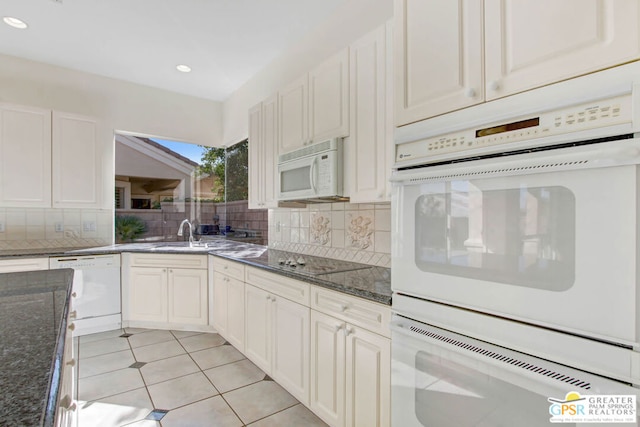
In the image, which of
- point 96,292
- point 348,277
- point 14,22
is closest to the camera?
point 348,277

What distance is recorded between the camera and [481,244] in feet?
3.53

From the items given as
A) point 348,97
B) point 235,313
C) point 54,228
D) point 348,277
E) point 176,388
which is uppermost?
point 348,97

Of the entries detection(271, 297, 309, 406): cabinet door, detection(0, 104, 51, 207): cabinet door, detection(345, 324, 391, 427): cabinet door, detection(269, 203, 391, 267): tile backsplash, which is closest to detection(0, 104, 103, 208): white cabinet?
detection(0, 104, 51, 207): cabinet door

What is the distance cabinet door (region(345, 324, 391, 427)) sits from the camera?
4.79ft

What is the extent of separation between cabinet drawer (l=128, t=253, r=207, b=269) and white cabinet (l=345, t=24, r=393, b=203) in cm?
204

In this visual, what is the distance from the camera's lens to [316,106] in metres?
2.34

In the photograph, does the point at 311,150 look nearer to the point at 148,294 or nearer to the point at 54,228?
the point at 148,294

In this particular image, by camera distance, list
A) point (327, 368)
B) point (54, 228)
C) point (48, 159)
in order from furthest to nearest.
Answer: point (54, 228), point (48, 159), point (327, 368)

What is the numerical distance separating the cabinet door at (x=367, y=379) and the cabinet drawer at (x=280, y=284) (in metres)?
0.42

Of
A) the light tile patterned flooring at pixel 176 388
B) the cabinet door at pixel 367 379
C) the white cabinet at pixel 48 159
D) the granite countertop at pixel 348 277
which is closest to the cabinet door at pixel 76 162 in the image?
the white cabinet at pixel 48 159

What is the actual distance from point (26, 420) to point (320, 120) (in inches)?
83.1

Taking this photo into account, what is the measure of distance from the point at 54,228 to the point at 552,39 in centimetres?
454

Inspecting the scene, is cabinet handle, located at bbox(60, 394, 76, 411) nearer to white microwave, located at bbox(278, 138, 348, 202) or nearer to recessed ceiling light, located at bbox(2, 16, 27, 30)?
white microwave, located at bbox(278, 138, 348, 202)

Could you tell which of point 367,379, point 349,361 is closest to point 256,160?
point 349,361
